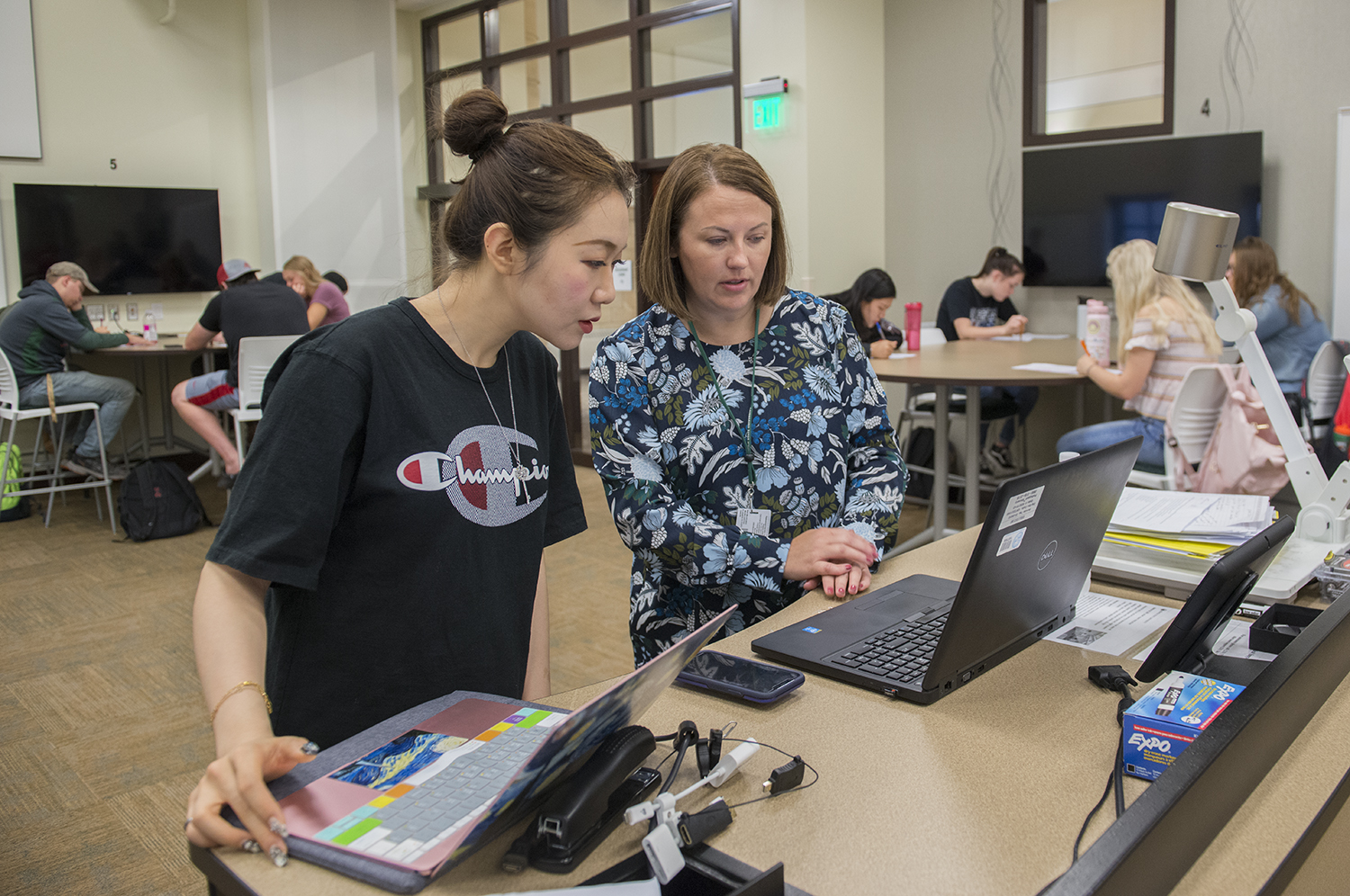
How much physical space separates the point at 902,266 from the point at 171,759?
16.6 ft

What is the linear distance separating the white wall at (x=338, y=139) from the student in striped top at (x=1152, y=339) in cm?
501

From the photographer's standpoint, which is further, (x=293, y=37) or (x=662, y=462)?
(x=293, y=37)

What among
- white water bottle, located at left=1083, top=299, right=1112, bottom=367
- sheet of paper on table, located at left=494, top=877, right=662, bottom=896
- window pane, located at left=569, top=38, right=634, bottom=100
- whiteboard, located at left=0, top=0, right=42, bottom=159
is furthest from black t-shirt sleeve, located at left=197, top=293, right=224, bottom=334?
sheet of paper on table, located at left=494, top=877, right=662, bottom=896

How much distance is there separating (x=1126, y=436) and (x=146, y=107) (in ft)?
21.2

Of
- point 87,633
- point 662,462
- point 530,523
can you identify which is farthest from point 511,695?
point 87,633

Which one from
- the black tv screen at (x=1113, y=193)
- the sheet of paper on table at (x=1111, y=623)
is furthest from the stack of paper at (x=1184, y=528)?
the black tv screen at (x=1113, y=193)

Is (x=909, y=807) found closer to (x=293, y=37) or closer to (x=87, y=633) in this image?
(x=87, y=633)

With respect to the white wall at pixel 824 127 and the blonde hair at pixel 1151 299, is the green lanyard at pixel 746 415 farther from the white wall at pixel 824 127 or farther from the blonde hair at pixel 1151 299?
the white wall at pixel 824 127

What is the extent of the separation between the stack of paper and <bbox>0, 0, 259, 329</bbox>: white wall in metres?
6.80

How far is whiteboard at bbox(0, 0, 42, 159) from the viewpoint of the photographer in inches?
242

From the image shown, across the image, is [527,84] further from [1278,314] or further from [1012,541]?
[1012,541]

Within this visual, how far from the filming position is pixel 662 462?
5.23ft

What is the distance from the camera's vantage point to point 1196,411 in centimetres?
347

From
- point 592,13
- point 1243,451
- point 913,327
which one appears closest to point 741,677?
point 1243,451
